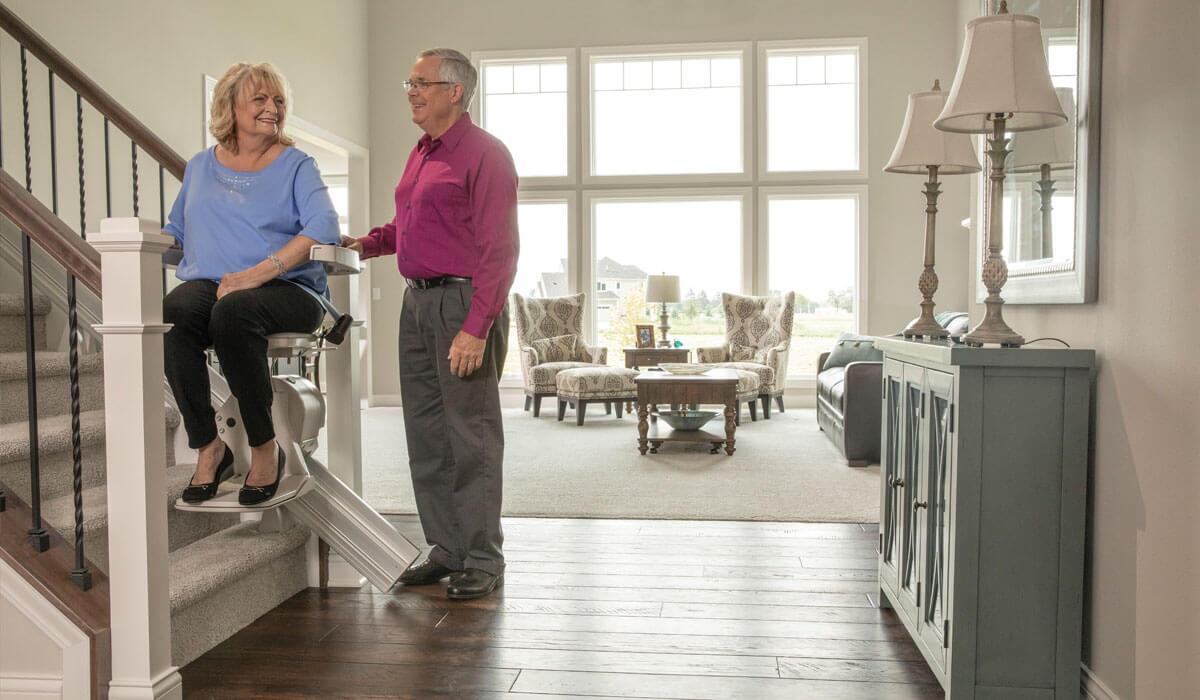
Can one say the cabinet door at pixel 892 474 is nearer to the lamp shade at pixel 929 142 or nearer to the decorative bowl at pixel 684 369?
the lamp shade at pixel 929 142

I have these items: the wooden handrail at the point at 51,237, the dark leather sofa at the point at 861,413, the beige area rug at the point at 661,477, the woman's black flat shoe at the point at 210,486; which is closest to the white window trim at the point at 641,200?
the beige area rug at the point at 661,477

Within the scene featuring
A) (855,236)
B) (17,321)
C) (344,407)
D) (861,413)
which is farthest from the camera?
(855,236)

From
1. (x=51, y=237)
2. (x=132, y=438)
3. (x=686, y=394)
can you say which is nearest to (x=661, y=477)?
(x=686, y=394)

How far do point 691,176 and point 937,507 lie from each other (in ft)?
22.6

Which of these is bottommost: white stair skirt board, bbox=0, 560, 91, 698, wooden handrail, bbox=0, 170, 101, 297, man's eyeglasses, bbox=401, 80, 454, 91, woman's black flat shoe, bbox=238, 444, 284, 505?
white stair skirt board, bbox=0, 560, 91, 698

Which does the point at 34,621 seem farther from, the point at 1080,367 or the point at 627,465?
the point at 627,465

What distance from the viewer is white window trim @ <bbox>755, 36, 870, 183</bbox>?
8508 mm

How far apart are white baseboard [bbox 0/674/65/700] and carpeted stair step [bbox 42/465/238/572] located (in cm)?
28

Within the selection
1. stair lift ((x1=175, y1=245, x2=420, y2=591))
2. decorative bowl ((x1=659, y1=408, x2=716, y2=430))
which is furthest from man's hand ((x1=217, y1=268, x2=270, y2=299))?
decorative bowl ((x1=659, y1=408, x2=716, y2=430))

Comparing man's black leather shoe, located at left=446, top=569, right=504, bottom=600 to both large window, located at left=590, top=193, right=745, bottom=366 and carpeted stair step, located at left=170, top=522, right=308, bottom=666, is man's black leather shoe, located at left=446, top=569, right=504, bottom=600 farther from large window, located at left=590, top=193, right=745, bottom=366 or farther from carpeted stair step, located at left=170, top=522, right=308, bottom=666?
large window, located at left=590, top=193, right=745, bottom=366

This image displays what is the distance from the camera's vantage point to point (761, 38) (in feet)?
28.2

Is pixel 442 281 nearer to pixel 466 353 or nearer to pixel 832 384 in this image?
pixel 466 353

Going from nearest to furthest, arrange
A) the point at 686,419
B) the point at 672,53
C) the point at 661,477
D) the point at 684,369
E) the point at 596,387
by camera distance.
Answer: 1. the point at 661,477
2. the point at 686,419
3. the point at 684,369
4. the point at 596,387
5. the point at 672,53

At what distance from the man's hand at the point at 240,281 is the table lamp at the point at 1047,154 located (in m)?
1.94
